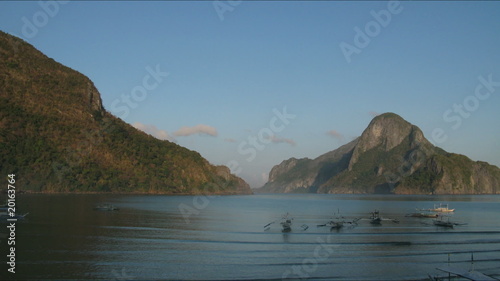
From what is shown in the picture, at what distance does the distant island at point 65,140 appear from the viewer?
130 meters

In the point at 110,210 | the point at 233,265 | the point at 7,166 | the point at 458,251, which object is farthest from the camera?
the point at 7,166

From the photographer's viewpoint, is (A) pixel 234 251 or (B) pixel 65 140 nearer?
(A) pixel 234 251

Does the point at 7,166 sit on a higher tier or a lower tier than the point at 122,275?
higher

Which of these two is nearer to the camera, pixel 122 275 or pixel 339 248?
pixel 122 275

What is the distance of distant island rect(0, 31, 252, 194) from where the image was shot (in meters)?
130

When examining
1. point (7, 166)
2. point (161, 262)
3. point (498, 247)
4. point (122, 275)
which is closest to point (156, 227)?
point (161, 262)

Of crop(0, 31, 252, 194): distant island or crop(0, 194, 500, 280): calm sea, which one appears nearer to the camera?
crop(0, 194, 500, 280): calm sea

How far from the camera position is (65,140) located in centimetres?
14288

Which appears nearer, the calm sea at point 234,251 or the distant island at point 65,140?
the calm sea at point 234,251

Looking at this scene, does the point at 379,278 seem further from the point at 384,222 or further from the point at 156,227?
the point at 384,222

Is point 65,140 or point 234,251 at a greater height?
point 65,140

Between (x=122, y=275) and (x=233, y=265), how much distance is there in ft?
25.5

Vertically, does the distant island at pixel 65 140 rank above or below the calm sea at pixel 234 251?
above

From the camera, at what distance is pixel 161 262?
31.7m
